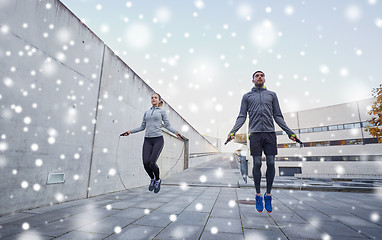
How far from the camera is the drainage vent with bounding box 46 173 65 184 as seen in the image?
3.44 meters

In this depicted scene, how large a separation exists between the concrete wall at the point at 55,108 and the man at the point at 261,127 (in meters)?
3.29

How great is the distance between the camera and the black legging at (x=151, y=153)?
388cm

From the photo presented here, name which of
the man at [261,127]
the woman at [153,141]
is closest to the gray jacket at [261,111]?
the man at [261,127]

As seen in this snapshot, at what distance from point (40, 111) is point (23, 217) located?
1681 millimetres

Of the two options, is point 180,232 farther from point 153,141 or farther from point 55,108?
point 55,108

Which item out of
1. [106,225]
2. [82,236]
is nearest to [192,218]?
[106,225]

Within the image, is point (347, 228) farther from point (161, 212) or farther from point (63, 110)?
point (63, 110)

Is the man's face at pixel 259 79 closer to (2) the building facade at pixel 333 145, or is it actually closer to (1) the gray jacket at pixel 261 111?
(1) the gray jacket at pixel 261 111

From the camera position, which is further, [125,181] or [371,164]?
[371,164]

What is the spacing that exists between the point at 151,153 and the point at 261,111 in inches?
93.4

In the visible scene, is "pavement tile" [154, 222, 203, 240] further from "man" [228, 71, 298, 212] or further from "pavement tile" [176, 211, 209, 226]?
"man" [228, 71, 298, 212]

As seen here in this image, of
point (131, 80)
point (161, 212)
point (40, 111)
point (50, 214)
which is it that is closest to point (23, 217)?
point (50, 214)

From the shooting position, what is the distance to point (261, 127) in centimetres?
299

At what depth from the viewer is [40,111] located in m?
3.29
